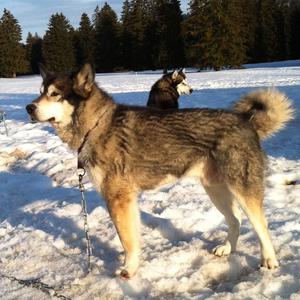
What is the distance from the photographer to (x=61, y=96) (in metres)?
4.27

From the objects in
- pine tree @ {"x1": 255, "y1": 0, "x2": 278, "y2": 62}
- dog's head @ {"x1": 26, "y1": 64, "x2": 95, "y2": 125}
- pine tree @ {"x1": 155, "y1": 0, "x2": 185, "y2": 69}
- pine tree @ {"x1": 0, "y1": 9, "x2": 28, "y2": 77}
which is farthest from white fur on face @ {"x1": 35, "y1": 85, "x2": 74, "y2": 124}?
pine tree @ {"x1": 0, "y1": 9, "x2": 28, "y2": 77}

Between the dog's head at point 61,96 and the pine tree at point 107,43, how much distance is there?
62991 millimetres

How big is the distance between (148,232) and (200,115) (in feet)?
5.37

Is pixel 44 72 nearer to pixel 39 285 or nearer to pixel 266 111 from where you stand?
pixel 39 285

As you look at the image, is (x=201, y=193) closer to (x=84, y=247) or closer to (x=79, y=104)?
(x=84, y=247)

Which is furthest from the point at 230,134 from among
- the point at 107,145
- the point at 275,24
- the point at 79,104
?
the point at 275,24

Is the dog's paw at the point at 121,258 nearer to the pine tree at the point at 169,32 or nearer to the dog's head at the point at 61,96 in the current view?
the dog's head at the point at 61,96

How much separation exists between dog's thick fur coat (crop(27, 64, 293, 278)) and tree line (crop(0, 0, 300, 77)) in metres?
41.5

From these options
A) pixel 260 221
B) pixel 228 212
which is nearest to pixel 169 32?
pixel 228 212

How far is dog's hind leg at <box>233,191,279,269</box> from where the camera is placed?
407cm

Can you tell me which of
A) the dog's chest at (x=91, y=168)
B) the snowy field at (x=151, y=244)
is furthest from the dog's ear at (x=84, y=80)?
the snowy field at (x=151, y=244)

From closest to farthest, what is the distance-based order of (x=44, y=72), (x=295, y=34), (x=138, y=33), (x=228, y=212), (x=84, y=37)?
(x=44, y=72) → (x=228, y=212) → (x=295, y=34) → (x=138, y=33) → (x=84, y=37)

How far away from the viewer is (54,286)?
14.0 ft

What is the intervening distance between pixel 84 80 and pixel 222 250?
2.08m
